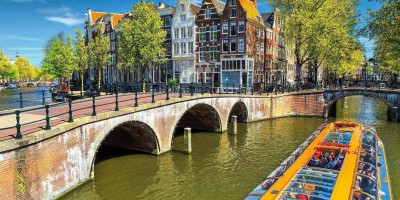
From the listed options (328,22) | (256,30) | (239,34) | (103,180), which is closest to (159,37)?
(239,34)

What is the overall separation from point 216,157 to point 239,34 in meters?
25.4

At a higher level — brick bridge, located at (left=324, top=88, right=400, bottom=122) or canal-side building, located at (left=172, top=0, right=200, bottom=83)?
canal-side building, located at (left=172, top=0, right=200, bottom=83)

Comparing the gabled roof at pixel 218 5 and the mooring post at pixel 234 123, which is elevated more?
the gabled roof at pixel 218 5

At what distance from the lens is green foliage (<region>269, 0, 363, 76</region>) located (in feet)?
109

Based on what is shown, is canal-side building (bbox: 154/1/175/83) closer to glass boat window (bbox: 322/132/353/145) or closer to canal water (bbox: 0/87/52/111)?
canal water (bbox: 0/87/52/111)

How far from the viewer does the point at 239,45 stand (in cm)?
4003

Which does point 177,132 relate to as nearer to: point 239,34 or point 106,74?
point 239,34

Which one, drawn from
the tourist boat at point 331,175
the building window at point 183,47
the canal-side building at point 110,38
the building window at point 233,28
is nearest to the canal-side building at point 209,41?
the building window at point 233,28

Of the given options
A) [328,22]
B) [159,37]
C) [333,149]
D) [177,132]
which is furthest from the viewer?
[159,37]

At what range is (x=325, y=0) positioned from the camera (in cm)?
3450

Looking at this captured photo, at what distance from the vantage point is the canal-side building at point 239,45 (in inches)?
1553

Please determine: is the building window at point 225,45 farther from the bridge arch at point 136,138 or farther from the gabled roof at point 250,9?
the bridge arch at point 136,138

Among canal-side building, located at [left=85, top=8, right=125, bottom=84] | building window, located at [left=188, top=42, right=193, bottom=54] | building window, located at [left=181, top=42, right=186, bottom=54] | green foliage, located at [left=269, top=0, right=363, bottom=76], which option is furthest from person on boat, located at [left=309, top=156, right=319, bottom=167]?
canal-side building, located at [left=85, top=8, right=125, bottom=84]

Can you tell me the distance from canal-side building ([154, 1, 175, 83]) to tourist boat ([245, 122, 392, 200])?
34257mm
